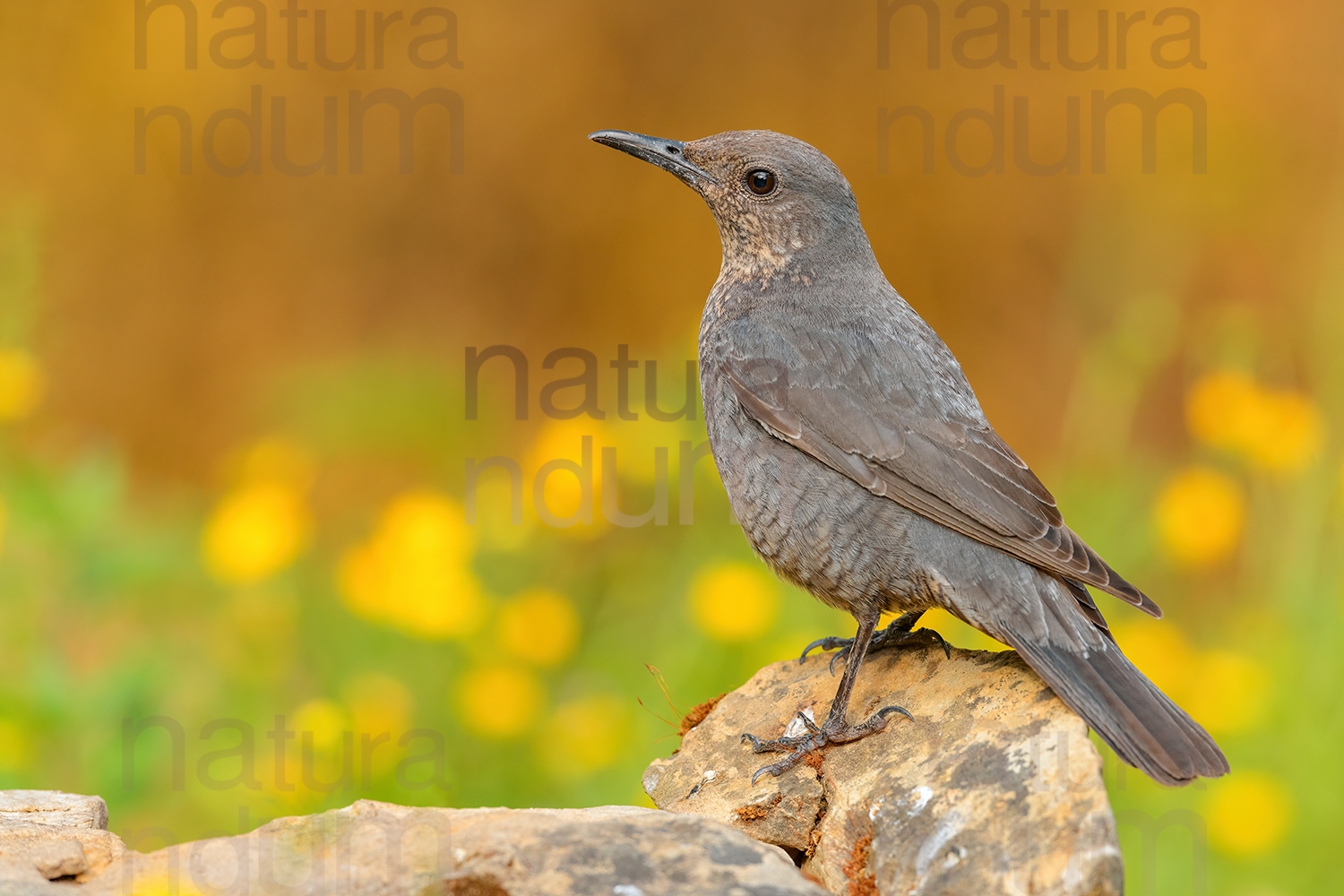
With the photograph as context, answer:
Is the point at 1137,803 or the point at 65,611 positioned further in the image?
the point at 65,611

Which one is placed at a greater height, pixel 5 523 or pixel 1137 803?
pixel 5 523

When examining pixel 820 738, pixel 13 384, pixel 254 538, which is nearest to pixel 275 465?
pixel 254 538

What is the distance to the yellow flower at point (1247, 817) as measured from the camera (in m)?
5.26

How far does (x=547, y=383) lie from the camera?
9.57 meters

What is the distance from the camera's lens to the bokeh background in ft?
18.1

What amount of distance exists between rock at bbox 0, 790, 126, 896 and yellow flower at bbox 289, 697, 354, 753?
3.21 feet

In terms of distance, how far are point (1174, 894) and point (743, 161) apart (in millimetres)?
3158

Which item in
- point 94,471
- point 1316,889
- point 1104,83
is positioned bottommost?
point 1316,889

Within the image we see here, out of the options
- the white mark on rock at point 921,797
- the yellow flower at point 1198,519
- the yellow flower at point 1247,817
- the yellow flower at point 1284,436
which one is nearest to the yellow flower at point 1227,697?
the yellow flower at point 1247,817

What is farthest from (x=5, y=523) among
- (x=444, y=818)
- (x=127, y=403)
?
(x=127, y=403)

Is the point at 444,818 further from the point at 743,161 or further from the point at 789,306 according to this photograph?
the point at 743,161

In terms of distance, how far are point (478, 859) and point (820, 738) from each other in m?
1.32

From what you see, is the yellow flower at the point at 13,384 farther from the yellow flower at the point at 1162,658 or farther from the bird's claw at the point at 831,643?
the yellow flower at the point at 1162,658

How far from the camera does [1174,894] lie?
523 cm
